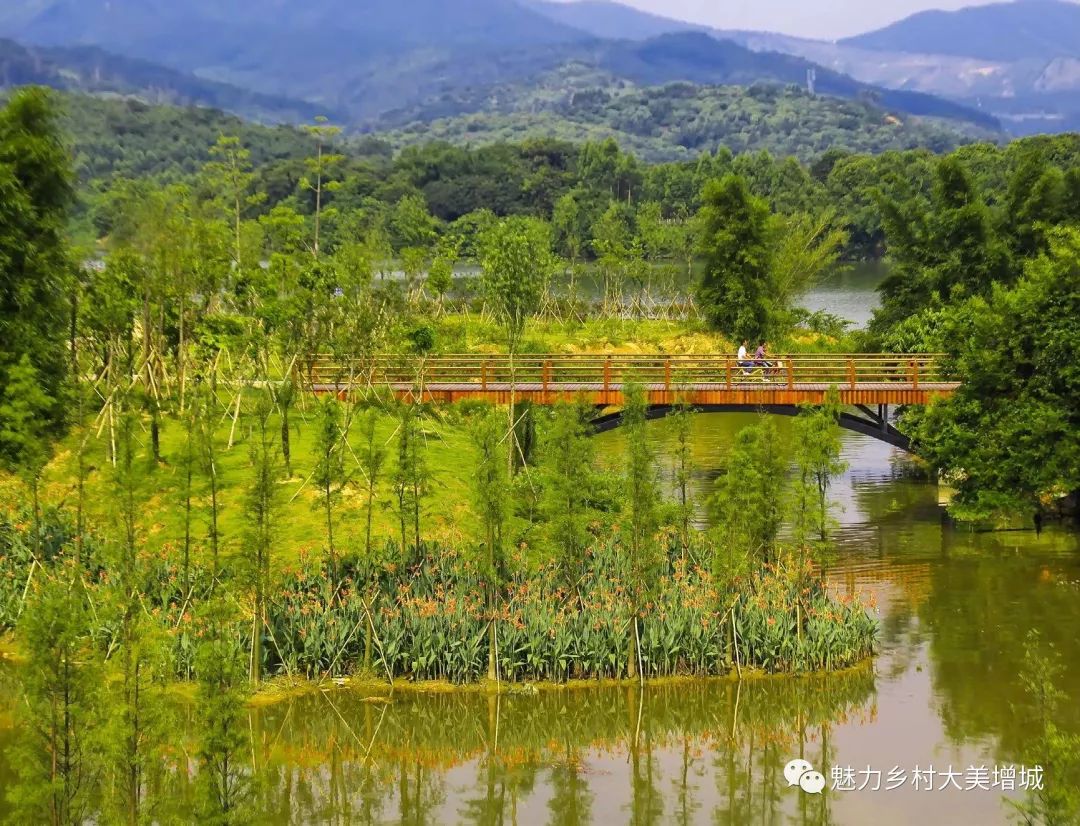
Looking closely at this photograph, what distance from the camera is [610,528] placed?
80.5 ft

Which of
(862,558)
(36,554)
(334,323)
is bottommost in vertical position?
(862,558)

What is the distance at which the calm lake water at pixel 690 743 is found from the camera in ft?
52.8

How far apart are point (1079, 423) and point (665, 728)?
1429cm

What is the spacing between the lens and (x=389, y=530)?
2492 centimetres

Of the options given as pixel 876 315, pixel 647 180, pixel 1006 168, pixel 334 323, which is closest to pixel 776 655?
pixel 334 323

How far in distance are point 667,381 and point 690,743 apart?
14889 millimetres

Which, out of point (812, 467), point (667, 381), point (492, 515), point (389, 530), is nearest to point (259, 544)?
point (492, 515)

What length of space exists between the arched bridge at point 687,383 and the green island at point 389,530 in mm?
142

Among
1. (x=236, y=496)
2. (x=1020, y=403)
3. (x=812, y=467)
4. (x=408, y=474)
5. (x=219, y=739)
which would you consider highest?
(x=1020, y=403)

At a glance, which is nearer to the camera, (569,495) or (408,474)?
(569,495)

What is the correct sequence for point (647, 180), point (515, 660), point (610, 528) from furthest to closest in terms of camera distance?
point (647, 180)
point (610, 528)
point (515, 660)

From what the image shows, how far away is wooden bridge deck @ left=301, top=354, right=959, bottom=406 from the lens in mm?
31625

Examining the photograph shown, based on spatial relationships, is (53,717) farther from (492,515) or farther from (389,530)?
(389,530)

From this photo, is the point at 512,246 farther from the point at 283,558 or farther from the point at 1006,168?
the point at 1006,168
